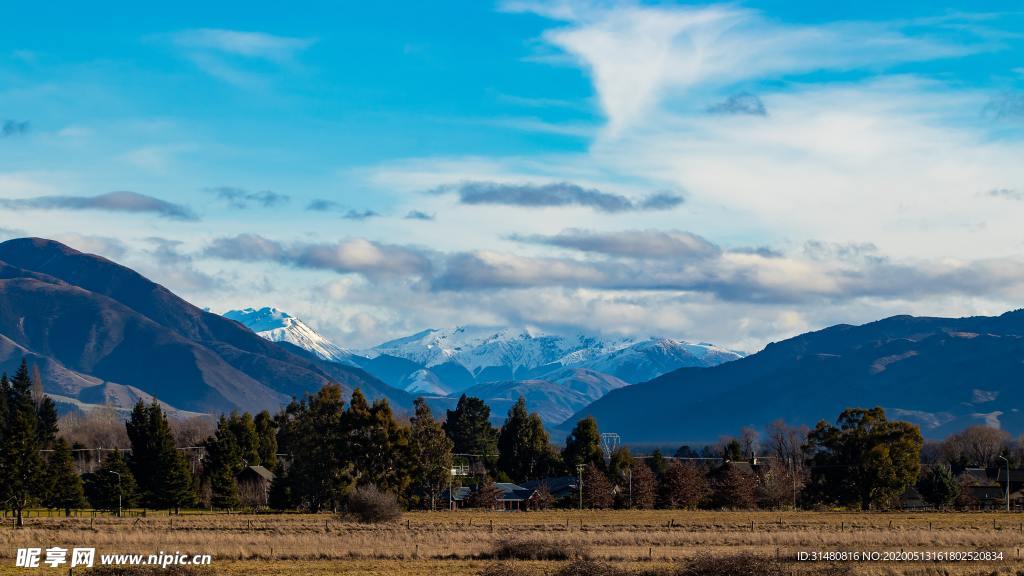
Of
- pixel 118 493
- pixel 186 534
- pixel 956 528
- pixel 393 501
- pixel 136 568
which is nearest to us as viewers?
pixel 136 568

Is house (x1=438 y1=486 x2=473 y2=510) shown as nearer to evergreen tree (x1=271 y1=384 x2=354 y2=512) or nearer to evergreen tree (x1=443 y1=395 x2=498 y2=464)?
evergreen tree (x1=271 y1=384 x2=354 y2=512)

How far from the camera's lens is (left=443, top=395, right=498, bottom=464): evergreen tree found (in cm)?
17112

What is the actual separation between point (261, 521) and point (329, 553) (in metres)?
34.1

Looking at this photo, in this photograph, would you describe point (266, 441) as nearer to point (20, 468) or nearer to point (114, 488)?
point (114, 488)

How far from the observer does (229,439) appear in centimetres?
12194

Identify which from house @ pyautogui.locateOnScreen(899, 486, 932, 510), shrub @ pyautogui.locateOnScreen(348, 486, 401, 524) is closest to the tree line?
house @ pyautogui.locateOnScreen(899, 486, 932, 510)

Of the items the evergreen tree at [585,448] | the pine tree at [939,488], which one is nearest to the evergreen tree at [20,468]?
the evergreen tree at [585,448]

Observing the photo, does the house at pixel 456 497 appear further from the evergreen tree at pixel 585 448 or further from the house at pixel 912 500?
the house at pixel 912 500

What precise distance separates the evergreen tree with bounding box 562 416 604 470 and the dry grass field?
180 feet

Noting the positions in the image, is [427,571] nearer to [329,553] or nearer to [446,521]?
[329,553]

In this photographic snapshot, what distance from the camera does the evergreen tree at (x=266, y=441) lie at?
455 feet

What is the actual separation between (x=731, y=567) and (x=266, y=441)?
103 m

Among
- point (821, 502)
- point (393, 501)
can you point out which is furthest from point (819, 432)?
point (393, 501)

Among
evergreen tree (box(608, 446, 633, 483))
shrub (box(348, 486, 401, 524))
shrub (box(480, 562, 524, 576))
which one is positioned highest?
evergreen tree (box(608, 446, 633, 483))
